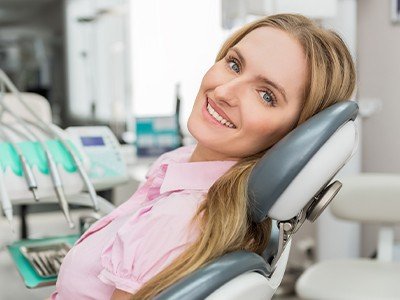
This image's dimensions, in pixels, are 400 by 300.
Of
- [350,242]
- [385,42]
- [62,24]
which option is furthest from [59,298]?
[62,24]

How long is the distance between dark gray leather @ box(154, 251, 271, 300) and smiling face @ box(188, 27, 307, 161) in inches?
8.4

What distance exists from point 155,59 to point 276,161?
425 cm

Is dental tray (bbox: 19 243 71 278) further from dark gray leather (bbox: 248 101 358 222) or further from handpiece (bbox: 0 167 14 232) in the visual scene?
dark gray leather (bbox: 248 101 358 222)

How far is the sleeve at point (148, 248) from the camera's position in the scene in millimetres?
943

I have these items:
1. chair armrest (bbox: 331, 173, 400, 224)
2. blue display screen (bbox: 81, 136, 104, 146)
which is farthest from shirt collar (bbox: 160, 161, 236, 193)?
chair armrest (bbox: 331, 173, 400, 224)

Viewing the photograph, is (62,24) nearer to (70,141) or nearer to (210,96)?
(70,141)

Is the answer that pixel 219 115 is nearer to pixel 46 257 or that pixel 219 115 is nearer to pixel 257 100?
pixel 257 100

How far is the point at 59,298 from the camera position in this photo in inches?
45.6

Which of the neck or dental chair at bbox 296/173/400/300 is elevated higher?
the neck

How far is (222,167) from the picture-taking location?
1.08 m

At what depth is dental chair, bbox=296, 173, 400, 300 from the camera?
1.92 meters

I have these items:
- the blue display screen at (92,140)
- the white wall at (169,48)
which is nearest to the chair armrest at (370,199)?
the blue display screen at (92,140)

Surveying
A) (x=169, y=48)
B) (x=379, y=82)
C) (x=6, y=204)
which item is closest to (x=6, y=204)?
(x=6, y=204)

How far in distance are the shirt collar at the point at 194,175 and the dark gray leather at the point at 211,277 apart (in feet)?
0.56
